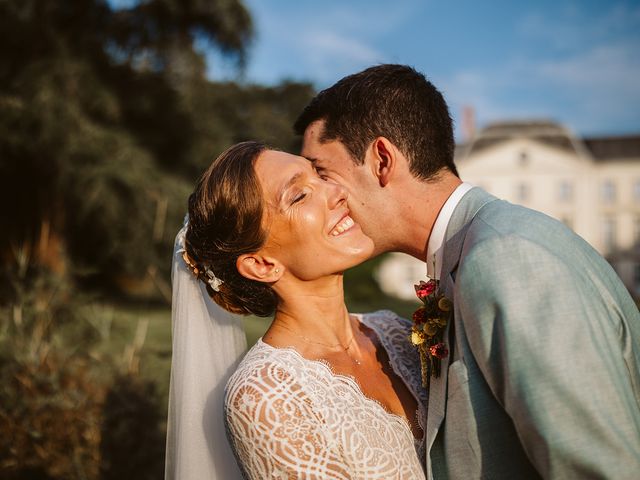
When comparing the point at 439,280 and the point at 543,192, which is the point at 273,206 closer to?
the point at 439,280

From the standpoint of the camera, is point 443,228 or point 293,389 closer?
point 293,389

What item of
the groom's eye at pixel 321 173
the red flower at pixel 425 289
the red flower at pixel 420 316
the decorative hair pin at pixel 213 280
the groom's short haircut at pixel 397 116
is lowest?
the decorative hair pin at pixel 213 280

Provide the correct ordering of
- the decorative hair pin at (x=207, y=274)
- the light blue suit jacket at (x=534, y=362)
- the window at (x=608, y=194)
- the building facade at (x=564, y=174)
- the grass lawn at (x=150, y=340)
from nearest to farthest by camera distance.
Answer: the light blue suit jacket at (x=534, y=362)
the decorative hair pin at (x=207, y=274)
the grass lawn at (x=150, y=340)
the building facade at (x=564, y=174)
the window at (x=608, y=194)

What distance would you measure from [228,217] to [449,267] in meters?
1.01

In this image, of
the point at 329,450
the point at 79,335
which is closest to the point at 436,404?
the point at 329,450

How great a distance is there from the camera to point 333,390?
8.04 ft

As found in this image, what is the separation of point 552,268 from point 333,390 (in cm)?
109

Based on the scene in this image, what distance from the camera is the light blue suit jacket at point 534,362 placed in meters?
1.63

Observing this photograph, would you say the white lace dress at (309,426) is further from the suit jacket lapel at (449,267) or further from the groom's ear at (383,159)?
the groom's ear at (383,159)

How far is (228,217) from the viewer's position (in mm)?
2633

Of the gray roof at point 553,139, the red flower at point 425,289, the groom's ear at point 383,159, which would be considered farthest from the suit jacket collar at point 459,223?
the gray roof at point 553,139

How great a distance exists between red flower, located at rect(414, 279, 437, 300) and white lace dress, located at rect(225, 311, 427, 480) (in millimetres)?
506

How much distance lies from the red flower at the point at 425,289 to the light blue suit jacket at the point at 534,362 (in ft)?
0.81

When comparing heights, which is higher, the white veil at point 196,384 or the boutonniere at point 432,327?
the boutonniere at point 432,327
